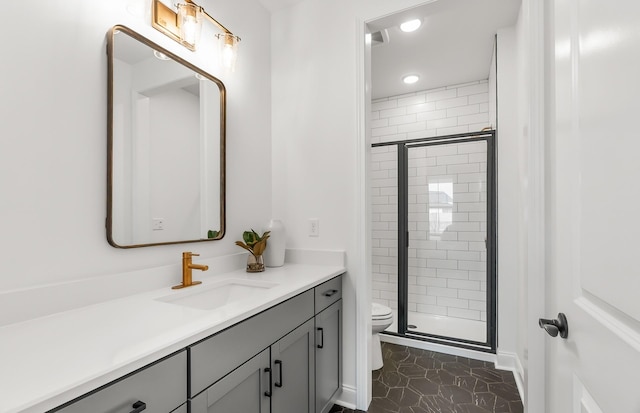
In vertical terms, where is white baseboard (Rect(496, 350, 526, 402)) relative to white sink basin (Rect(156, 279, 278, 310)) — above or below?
below

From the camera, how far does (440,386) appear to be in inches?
83.6

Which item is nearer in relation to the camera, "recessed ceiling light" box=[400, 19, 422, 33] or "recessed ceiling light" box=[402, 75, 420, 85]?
"recessed ceiling light" box=[400, 19, 422, 33]

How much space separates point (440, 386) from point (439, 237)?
1.42 metres

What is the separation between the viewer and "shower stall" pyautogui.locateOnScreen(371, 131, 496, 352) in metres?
2.85

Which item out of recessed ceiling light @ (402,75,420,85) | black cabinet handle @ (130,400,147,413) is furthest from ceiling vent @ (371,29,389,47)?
black cabinet handle @ (130,400,147,413)

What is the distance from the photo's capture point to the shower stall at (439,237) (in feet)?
9.34

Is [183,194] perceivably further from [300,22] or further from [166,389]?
[300,22]

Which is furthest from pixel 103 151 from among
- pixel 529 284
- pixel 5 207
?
pixel 529 284

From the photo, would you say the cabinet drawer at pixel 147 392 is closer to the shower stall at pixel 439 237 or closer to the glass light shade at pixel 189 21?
the glass light shade at pixel 189 21

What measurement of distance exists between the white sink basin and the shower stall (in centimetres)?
182

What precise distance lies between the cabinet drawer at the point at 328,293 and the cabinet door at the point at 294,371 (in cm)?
13

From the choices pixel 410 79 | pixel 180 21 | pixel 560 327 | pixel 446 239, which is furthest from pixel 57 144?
pixel 410 79

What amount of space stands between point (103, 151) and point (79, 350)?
796mm

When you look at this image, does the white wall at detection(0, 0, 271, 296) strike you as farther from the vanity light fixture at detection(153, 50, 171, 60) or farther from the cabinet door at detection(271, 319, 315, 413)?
the cabinet door at detection(271, 319, 315, 413)
